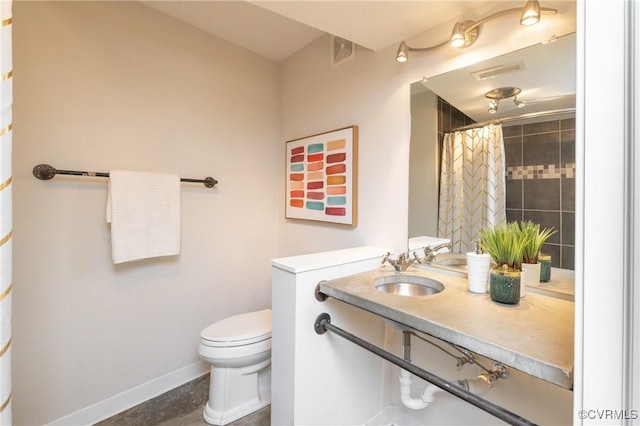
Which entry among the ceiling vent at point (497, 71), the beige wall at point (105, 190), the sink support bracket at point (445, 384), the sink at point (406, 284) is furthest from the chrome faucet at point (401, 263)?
the beige wall at point (105, 190)

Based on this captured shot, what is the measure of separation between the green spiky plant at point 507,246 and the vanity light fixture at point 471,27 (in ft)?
2.64

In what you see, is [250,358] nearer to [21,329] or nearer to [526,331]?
[21,329]

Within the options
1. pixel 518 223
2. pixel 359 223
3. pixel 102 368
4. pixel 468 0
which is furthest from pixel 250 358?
pixel 468 0

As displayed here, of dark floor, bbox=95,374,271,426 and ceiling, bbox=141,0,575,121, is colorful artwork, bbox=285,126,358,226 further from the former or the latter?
dark floor, bbox=95,374,271,426

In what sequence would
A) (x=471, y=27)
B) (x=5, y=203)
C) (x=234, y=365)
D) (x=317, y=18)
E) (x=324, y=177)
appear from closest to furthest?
(x=5, y=203)
(x=471, y=27)
(x=317, y=18)
(x=234, y=365)
(x=324, y=177)

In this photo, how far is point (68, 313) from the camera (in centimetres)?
158

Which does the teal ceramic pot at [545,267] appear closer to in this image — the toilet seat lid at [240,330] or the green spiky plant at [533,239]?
the green spiky plant at [533,239]

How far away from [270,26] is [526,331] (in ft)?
7.29

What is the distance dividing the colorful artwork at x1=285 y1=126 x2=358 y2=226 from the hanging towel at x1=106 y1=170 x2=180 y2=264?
85 centimetres

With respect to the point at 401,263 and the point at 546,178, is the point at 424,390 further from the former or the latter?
the point at 546,178

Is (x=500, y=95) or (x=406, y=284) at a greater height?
(x=500, y=95)

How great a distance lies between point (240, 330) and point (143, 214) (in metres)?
0.90

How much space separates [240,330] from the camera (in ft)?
5.58

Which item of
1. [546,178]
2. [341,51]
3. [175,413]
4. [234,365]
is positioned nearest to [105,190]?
[234,365]
